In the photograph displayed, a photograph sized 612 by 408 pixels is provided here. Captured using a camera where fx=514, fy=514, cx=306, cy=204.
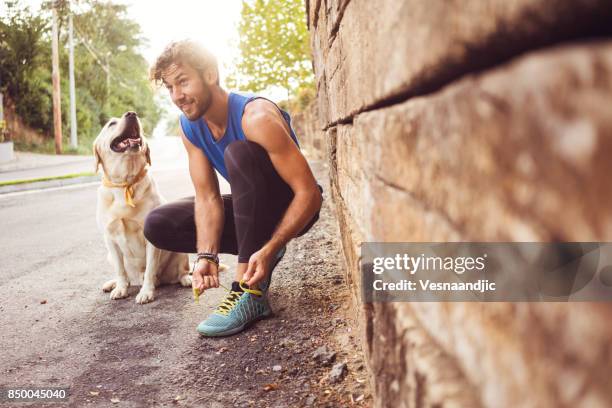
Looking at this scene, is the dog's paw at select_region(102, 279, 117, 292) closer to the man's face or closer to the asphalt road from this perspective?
the asphalt road

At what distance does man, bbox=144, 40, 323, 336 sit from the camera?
8.13ft

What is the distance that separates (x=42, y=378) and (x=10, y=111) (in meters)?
25.6

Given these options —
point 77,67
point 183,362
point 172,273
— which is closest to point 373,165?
point 183,362

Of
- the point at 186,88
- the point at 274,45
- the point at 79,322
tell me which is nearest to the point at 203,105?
the point at 186,88

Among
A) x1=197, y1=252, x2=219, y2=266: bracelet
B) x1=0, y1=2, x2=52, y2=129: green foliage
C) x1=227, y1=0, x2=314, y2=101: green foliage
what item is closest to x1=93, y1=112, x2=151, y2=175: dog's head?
x1=197, y1=252, x2=219, y2=266: bracelet

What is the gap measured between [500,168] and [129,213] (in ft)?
9.99

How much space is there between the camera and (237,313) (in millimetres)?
2438

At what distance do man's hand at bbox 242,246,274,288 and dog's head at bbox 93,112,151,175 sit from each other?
52.5 inches

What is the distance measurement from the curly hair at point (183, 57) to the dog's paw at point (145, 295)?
1.26 metres

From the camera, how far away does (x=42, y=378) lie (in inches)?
82.2

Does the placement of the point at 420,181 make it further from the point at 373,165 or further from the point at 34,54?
the point at 34,54

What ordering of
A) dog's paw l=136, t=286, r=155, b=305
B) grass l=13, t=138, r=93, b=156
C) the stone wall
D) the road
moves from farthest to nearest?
grass l=13, t=138, r=93, b=156, dog's paw l=136, t=286, r=155, b=305, the road, the stone wall

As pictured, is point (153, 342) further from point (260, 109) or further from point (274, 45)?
point (274, 45)

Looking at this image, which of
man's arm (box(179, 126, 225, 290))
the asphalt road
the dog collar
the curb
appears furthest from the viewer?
the curb
